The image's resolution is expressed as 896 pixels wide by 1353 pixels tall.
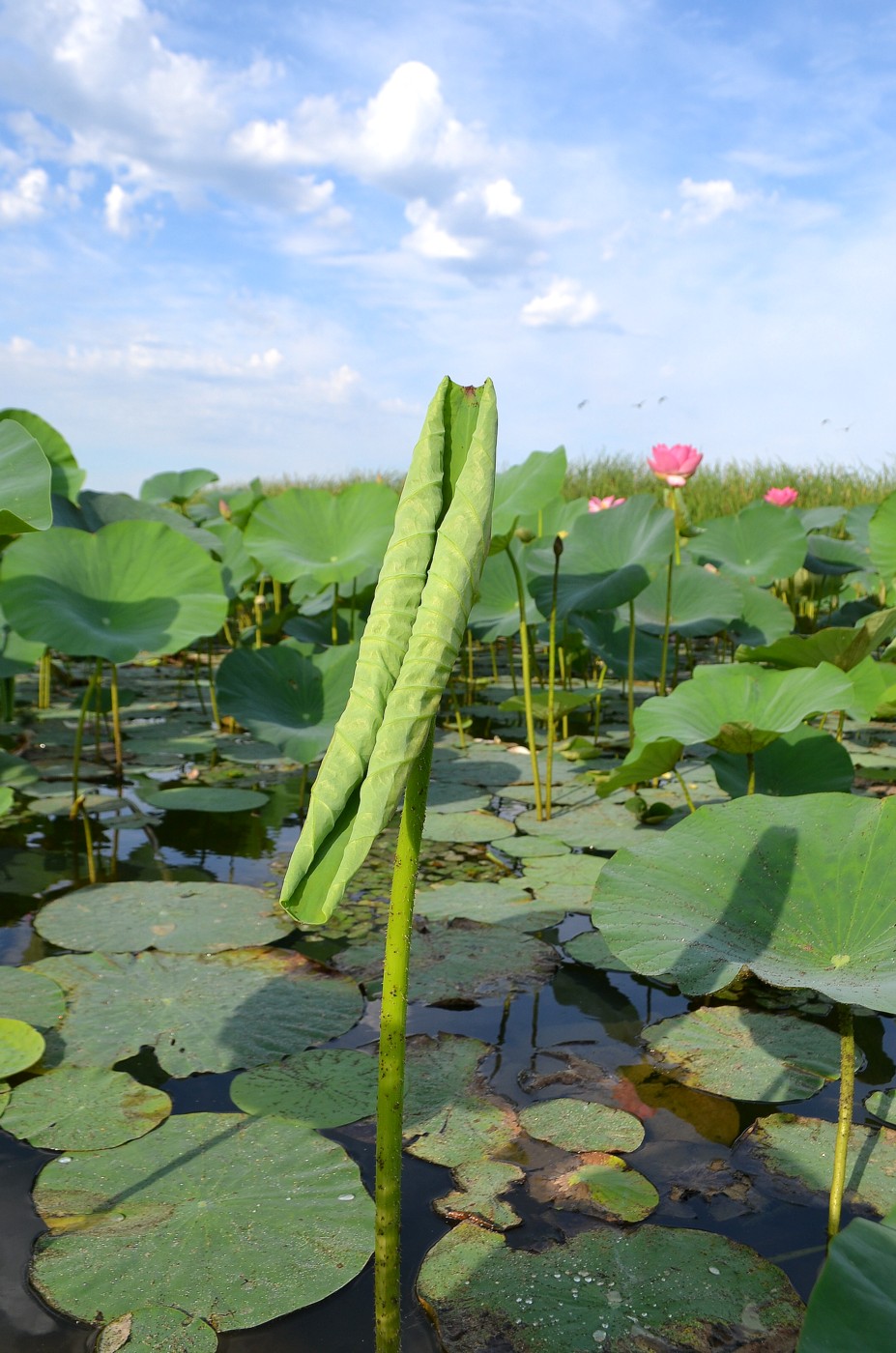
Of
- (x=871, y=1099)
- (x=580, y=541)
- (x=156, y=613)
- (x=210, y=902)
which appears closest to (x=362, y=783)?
(x=871, y=1099)

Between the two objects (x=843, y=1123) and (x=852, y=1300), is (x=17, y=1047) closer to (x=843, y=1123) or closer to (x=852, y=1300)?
(x=843, y=1123)

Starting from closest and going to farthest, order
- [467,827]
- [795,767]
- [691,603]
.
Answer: [795,767] → [467,827] → [691,603]

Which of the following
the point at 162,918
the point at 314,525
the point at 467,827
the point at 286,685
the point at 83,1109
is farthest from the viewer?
the point at 314,525

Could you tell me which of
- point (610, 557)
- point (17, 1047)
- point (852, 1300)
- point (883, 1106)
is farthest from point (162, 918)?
point (610, 557)

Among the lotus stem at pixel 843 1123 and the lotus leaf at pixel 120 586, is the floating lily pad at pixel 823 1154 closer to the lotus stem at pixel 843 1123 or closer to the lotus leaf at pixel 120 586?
the lotus stem at pixel 843 1123

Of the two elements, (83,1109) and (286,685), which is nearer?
(83,1109)

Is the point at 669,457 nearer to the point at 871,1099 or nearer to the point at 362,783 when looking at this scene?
the point at 871,1099

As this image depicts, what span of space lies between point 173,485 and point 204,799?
489cm

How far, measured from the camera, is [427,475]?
696 mm

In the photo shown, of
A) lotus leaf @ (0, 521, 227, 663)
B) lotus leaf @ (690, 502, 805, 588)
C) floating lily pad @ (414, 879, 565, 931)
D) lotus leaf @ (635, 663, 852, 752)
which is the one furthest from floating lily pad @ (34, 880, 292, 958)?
lotus leaf @ (690, 502, 805, 588)

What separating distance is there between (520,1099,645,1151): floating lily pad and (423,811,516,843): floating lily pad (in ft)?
4.25

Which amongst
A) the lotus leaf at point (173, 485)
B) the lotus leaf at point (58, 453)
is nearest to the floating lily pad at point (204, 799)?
the lotus leaf at point (58, 453)

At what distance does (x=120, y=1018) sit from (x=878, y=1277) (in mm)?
1366

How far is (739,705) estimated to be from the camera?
2127mm
